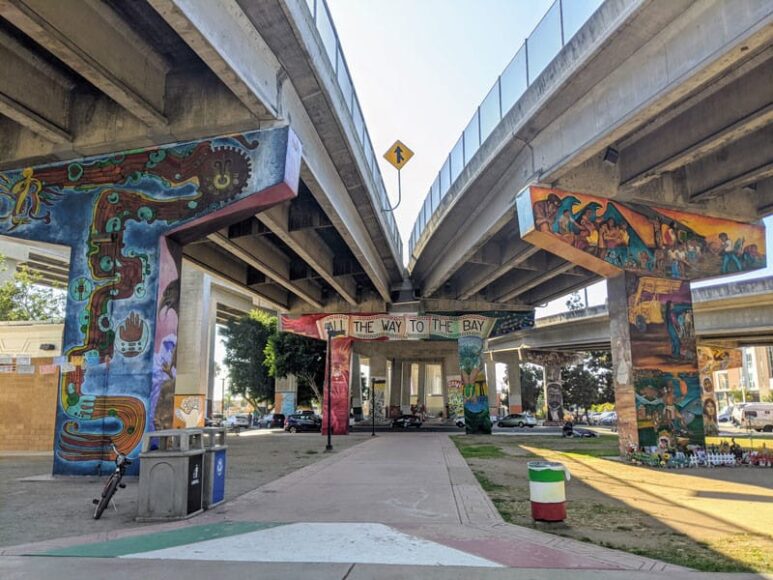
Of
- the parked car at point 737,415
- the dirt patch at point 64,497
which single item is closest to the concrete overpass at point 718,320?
the parked car at point 737,415

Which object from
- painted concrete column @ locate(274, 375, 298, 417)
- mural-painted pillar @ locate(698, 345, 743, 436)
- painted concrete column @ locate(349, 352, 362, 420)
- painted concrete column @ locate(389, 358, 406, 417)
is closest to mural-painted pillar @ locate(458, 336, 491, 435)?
mural-painted pillar @ locate(698, 345, 743, 436)

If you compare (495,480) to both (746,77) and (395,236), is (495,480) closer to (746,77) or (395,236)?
(746,77)

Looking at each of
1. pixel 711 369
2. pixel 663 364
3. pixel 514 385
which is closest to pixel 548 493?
pixel 663 364

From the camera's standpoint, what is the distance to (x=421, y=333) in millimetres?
35250

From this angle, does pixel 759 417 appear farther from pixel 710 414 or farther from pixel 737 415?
pixel 737 415

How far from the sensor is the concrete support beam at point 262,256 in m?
21.9

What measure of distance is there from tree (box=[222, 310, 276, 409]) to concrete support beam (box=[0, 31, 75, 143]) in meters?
43.4

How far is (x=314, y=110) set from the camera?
15062mm

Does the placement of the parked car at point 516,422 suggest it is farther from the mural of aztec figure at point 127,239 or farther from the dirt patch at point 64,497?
the mural of aztec figure at point 127,239

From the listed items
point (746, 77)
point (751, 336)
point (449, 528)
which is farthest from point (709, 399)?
point (449, 528)

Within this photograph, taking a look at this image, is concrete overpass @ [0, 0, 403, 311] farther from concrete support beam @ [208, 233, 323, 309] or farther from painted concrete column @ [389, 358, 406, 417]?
painted concrete column @ [389, 358, 406, 417]

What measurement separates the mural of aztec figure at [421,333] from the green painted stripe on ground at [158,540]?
2726cm

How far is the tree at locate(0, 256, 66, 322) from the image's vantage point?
3077 cm

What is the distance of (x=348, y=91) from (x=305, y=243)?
7.52 meters
